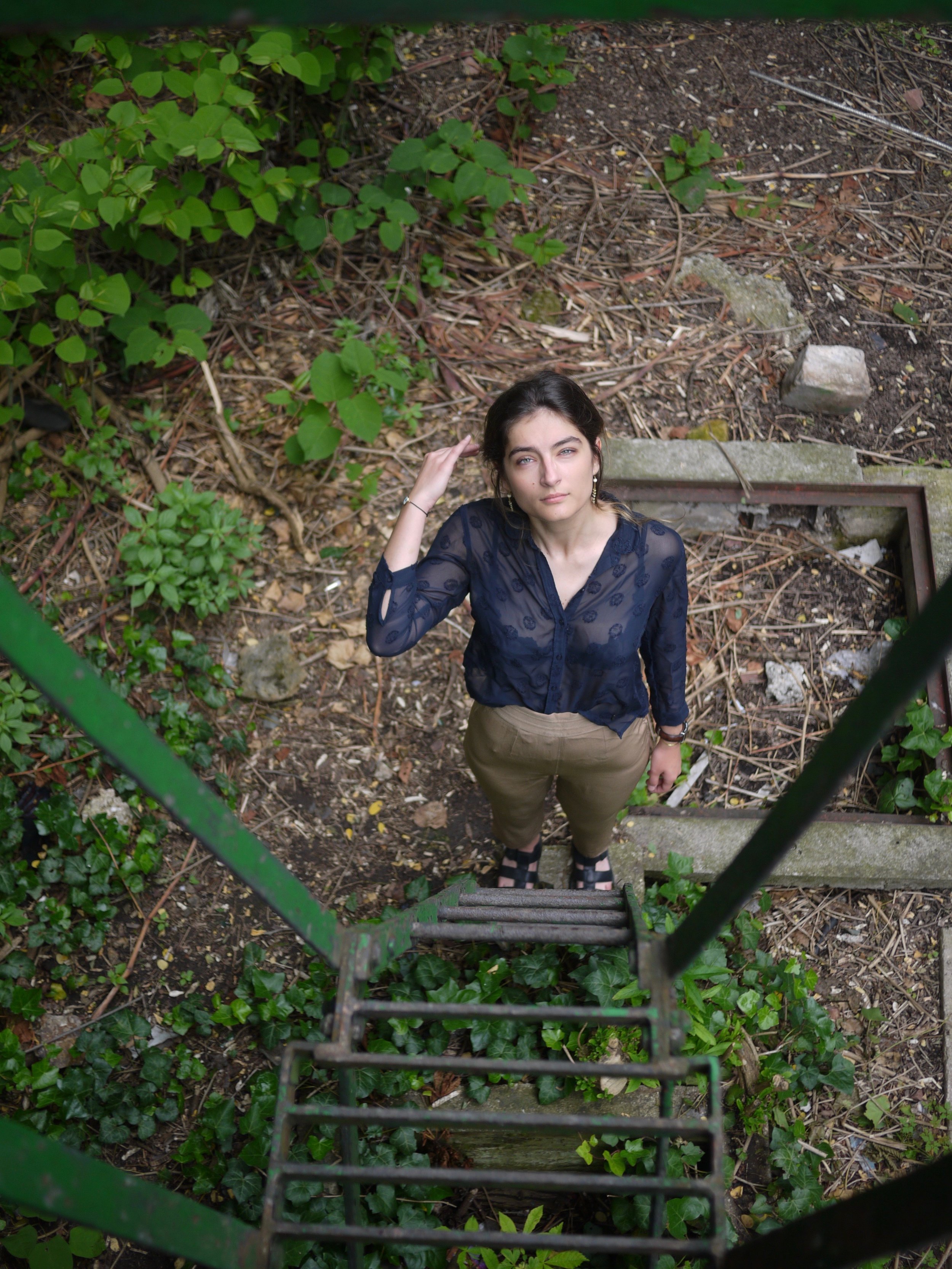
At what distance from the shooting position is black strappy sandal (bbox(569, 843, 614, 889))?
118 inches

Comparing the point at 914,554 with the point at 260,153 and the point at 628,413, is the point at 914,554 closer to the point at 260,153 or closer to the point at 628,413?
the point at 628,413

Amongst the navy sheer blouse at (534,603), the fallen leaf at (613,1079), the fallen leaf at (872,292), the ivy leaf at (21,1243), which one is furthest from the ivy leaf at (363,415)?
the ivy leaf at (21,1243)

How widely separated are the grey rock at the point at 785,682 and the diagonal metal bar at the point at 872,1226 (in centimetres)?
266

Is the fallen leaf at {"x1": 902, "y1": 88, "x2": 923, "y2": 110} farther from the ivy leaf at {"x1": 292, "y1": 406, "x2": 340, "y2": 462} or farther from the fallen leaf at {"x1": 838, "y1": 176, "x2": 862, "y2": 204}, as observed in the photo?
the ivy leaf at {"x1": 292, "y1": 406, "x2": 340, "y2": 462}

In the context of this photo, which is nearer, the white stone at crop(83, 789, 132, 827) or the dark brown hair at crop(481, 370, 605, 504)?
the dark brown hair at crop(481, 370, 605, 504)

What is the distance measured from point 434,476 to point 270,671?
1.55 m

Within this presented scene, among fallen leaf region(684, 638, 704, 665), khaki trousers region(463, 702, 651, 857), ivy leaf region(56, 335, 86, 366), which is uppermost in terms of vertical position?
ivy leaf region(56, 335, 86, 366)

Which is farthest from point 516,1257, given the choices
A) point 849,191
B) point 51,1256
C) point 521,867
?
point 849,191

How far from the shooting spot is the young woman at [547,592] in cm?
216

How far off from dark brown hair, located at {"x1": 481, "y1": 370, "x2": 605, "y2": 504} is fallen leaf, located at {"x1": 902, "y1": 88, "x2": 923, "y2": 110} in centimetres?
414

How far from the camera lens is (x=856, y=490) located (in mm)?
3697

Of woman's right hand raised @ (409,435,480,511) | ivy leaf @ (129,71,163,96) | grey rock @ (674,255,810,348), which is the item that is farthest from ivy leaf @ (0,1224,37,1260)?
grey rock @ (674,255,810,348)

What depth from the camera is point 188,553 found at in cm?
363

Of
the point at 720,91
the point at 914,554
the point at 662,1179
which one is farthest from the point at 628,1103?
the point at 720,91
